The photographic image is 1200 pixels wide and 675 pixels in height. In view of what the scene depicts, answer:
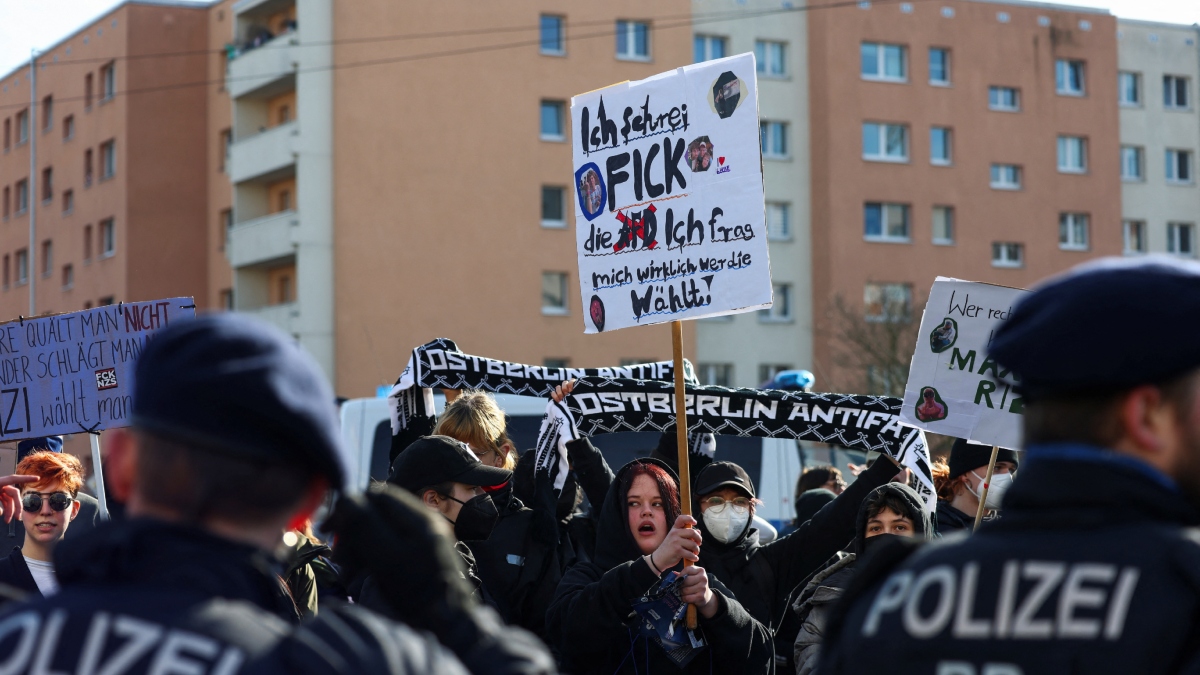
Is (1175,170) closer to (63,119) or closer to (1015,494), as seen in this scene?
(63,119)

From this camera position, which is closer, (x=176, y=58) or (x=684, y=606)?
(x=684, y=606)

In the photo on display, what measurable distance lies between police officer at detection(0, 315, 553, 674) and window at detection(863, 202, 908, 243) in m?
43.3

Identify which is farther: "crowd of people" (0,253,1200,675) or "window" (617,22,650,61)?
"window" (617,22,650,61)

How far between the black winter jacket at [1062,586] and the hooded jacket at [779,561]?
3835mm

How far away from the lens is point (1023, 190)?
1807 inches

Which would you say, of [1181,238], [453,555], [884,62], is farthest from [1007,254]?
[453,555]

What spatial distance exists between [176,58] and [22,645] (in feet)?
148

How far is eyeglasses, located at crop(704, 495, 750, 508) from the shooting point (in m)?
6.18

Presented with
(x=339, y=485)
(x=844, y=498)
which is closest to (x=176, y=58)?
(x=844, y=498)

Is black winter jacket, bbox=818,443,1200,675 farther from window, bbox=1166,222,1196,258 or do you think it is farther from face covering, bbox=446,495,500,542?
window, bbox=1166,222,1196,258

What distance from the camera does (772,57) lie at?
144 feet

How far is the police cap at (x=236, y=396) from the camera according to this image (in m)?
1.94

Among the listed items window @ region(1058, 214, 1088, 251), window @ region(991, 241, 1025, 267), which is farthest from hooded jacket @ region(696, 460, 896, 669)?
window @ region(1058, 214, 1088, 251)

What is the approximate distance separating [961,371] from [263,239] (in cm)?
3495
